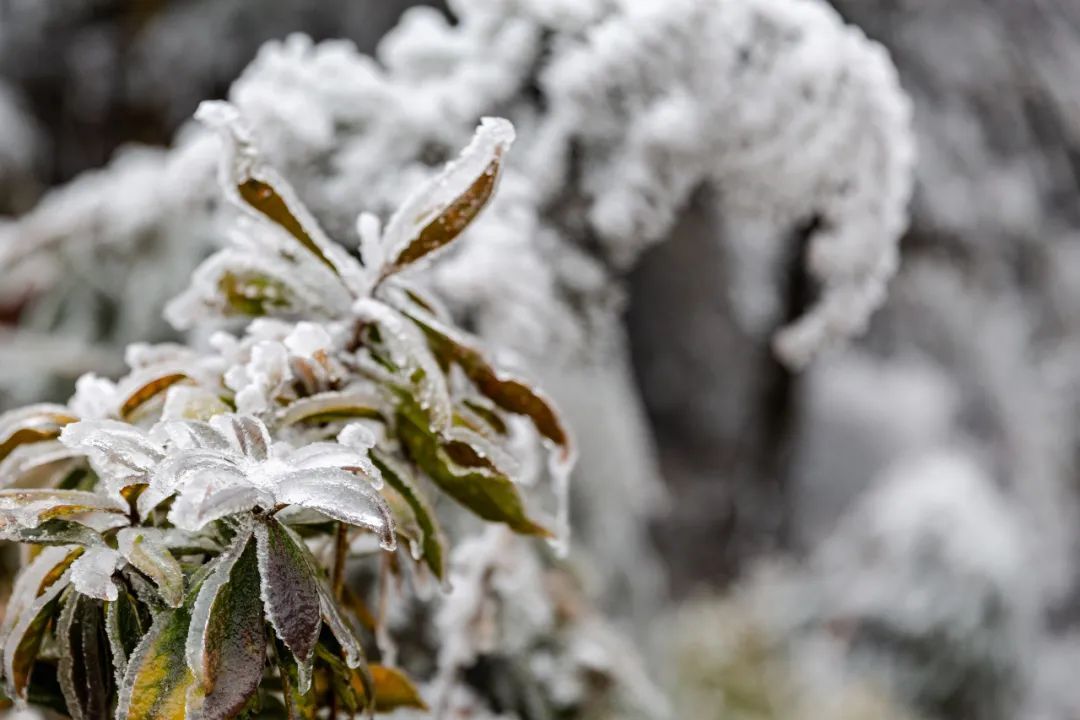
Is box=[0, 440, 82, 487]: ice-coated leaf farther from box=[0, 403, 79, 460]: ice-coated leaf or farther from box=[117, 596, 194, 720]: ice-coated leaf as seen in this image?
box=[117, 596, 194, 720]: ice-coated leaf

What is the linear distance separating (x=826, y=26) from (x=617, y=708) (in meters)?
0.54

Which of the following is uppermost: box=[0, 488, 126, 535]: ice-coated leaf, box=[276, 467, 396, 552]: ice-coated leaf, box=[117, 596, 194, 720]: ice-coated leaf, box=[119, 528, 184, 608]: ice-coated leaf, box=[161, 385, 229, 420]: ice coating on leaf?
box=[276, 467, 396, 552]: ice-coated leaf

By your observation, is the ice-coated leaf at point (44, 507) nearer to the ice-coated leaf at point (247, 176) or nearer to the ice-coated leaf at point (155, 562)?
the ice-coated leaf at point (155, 562)

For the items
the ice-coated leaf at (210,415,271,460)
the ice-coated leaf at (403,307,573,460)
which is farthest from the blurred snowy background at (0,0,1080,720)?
the ice-coated leaf at (210,415,271,460)

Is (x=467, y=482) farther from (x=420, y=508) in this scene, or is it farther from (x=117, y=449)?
(x=117, y=449)

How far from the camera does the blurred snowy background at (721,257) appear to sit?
73 cm

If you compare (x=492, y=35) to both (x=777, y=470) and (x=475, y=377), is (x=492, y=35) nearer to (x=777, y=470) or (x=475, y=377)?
(x=475, y=377)

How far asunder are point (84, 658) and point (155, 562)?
8 centimetres

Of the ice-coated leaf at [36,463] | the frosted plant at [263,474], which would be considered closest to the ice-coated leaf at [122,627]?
the frosted plant at [263,474]

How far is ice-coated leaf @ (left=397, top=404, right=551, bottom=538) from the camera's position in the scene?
1.62 feet

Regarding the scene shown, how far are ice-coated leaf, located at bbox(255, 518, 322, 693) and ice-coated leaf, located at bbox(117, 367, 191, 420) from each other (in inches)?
5.7

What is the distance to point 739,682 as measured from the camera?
1.98m

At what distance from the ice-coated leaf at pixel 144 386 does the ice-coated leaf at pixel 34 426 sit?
0.08ft

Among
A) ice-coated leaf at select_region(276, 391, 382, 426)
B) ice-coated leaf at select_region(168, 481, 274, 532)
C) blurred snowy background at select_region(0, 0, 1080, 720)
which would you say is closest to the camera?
ice-coated leaf at select_region(168, 481, 274, 532)
